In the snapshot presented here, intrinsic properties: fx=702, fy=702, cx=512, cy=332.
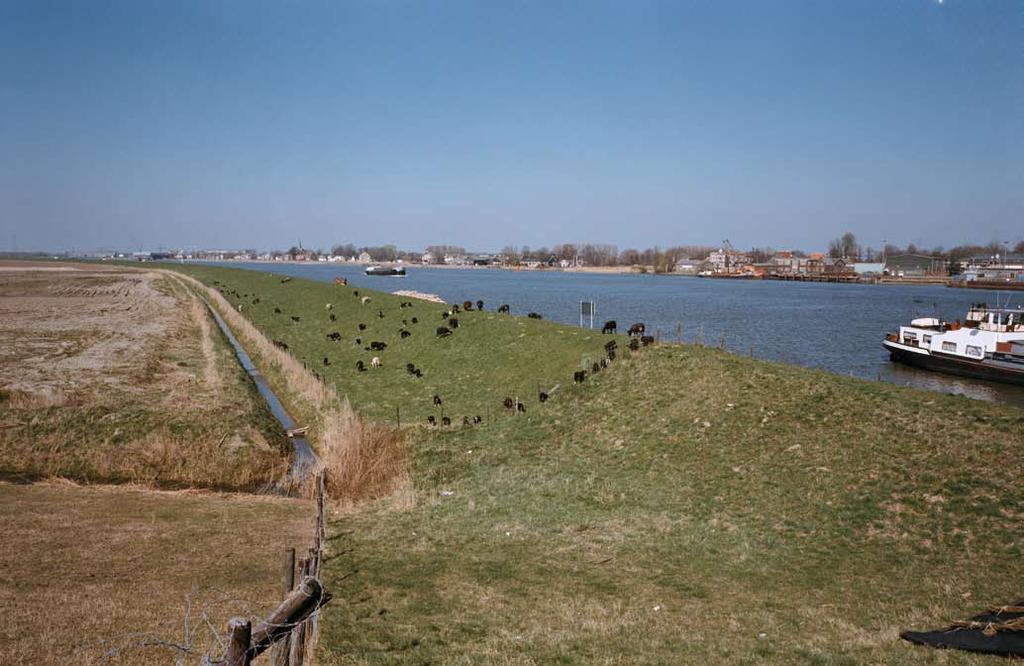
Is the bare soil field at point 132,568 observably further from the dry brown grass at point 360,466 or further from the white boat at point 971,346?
the white boat at point 971,346

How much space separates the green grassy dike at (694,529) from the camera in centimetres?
1012

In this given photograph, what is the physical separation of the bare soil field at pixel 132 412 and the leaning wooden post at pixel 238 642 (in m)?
16.0

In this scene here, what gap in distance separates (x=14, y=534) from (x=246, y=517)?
4.50 meters

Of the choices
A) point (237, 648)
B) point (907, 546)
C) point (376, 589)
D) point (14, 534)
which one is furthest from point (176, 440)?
point (907, 546)

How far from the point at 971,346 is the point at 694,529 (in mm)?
37628

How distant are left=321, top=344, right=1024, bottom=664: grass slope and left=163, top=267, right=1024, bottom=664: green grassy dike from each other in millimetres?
49

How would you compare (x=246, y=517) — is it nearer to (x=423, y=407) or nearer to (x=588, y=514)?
(x=588, y=514)

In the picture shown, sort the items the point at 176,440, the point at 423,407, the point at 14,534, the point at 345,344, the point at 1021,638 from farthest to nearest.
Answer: the point at 345,344 < the point at 423,407 < the point at 176,440 < the point at 14,534 < the point at 1021,638

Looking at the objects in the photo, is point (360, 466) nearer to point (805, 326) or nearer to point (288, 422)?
point (288, 422)

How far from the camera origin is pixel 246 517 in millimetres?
16594

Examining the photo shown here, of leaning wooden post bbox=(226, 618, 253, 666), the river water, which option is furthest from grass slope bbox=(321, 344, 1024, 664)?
the river water

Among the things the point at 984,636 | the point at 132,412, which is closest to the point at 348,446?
the point at 132,412

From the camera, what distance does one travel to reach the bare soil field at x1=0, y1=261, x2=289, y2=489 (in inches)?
812

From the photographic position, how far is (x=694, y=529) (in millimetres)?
14383
